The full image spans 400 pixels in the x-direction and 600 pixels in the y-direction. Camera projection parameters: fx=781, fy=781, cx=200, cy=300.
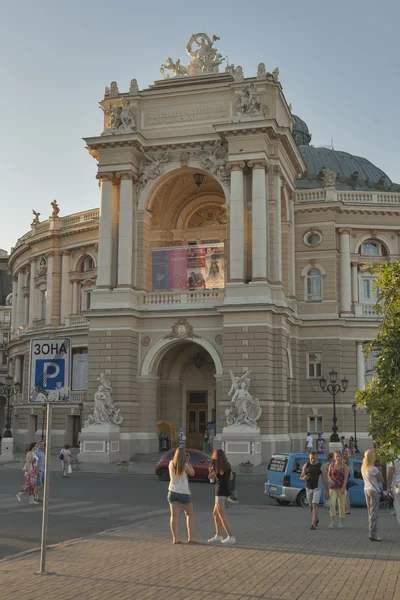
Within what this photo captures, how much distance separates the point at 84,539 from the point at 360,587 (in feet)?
20.4

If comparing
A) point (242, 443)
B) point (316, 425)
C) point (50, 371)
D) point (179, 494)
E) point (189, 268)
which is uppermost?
point (189, 268)

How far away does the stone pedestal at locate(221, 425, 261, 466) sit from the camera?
37844mm

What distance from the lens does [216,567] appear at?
12102mm

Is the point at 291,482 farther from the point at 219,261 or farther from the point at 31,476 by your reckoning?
the point at 219,261

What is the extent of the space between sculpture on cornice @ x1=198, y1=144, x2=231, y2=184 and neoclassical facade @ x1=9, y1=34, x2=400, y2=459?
79 millimetres

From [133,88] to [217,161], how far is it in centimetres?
682

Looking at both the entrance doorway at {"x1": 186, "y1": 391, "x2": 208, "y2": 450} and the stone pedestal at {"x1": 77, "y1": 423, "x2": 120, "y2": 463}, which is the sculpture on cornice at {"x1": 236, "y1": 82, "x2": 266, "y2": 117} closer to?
the entrance doorway at {"x1": 186, "y1": 391, "x2": 208, "y2": 450}

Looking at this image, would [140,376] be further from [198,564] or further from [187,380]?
[198,564]

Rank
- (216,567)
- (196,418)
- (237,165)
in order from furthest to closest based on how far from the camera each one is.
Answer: (196,418)
(237,165)
(216,567)

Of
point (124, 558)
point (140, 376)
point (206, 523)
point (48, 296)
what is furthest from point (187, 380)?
point (124, 558)

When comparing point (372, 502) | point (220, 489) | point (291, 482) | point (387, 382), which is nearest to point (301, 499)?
point (291, 482)

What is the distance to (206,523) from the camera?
1767 cm

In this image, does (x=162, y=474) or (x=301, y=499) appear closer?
(x=301, y=499)

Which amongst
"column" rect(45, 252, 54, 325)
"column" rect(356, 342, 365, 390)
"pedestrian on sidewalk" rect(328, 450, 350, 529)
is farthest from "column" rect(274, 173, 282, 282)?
"pedestrian on sidewalk" rect(328, 450, 350, 529)
